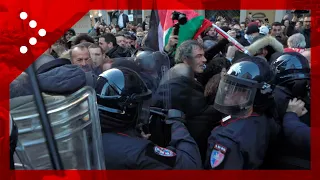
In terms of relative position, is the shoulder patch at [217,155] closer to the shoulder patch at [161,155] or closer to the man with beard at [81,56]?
the shoulder patch at [161,155]

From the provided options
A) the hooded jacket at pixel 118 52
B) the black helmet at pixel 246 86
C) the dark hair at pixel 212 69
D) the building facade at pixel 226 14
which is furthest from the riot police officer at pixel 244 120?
the building facade at pixel 226 14

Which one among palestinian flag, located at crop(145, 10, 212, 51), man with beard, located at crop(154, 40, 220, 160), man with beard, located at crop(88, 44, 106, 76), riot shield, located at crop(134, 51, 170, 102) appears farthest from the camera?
palestinian flag, located at crop(145, 10, 212, 51)

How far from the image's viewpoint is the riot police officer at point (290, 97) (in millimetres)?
1355

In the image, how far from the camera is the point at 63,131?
829 millimetres

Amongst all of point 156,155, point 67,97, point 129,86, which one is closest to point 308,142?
point 156,155

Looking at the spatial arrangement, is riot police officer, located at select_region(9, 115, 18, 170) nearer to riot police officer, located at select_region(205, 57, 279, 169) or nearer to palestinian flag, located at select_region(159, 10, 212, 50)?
riot police officer, located at select_region(205, 57, 279, 169)

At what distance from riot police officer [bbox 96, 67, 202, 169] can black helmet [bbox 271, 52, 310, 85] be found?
593mm

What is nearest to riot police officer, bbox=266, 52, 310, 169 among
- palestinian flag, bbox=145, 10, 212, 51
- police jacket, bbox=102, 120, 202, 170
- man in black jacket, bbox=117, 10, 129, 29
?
police jacket, bbox=102, 120, 202, 170

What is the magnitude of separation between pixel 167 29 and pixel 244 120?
1.94 metres

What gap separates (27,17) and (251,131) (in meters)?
0.92

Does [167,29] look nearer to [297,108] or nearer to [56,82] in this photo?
[297,108]

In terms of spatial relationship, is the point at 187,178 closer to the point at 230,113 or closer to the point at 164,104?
the point at 230,113

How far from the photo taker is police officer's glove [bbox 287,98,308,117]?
4.74 ft

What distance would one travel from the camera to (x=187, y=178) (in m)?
1.26
